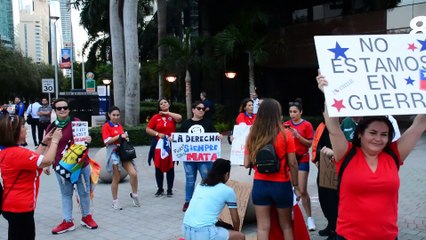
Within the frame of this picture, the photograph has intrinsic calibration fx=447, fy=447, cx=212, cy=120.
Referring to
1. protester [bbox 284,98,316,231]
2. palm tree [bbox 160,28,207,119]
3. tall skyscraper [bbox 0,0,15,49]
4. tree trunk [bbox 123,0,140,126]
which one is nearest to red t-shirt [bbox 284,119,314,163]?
protester [bbox 284,98,316,231]

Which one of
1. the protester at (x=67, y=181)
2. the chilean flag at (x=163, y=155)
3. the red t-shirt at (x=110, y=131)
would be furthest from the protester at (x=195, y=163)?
the protester at (x=67, y=181)

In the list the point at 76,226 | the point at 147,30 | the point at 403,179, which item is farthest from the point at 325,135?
the point at 147,30

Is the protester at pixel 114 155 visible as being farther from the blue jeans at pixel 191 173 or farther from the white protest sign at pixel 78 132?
the white protest sign at pixel 78 132

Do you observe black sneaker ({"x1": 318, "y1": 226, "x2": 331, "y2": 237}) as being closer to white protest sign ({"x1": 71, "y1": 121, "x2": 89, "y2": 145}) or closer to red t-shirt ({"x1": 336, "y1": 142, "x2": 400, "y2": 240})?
red t-shirt ({"x1": 336, "y1": 142, "x2": 400, "y2": 240})

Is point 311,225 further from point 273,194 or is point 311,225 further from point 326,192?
point 273,194

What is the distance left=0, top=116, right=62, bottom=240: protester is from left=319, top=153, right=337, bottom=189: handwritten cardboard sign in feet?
9.79

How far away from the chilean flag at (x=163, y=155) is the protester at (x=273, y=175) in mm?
3582

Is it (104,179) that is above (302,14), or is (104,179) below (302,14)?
below

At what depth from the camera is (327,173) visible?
519cm

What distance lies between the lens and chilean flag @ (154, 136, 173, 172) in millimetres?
7820

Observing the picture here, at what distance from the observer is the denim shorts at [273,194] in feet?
14.1

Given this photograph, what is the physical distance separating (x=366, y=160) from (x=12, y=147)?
3147 mm

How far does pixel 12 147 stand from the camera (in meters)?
4.20

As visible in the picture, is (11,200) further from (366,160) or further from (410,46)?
(410,46)
